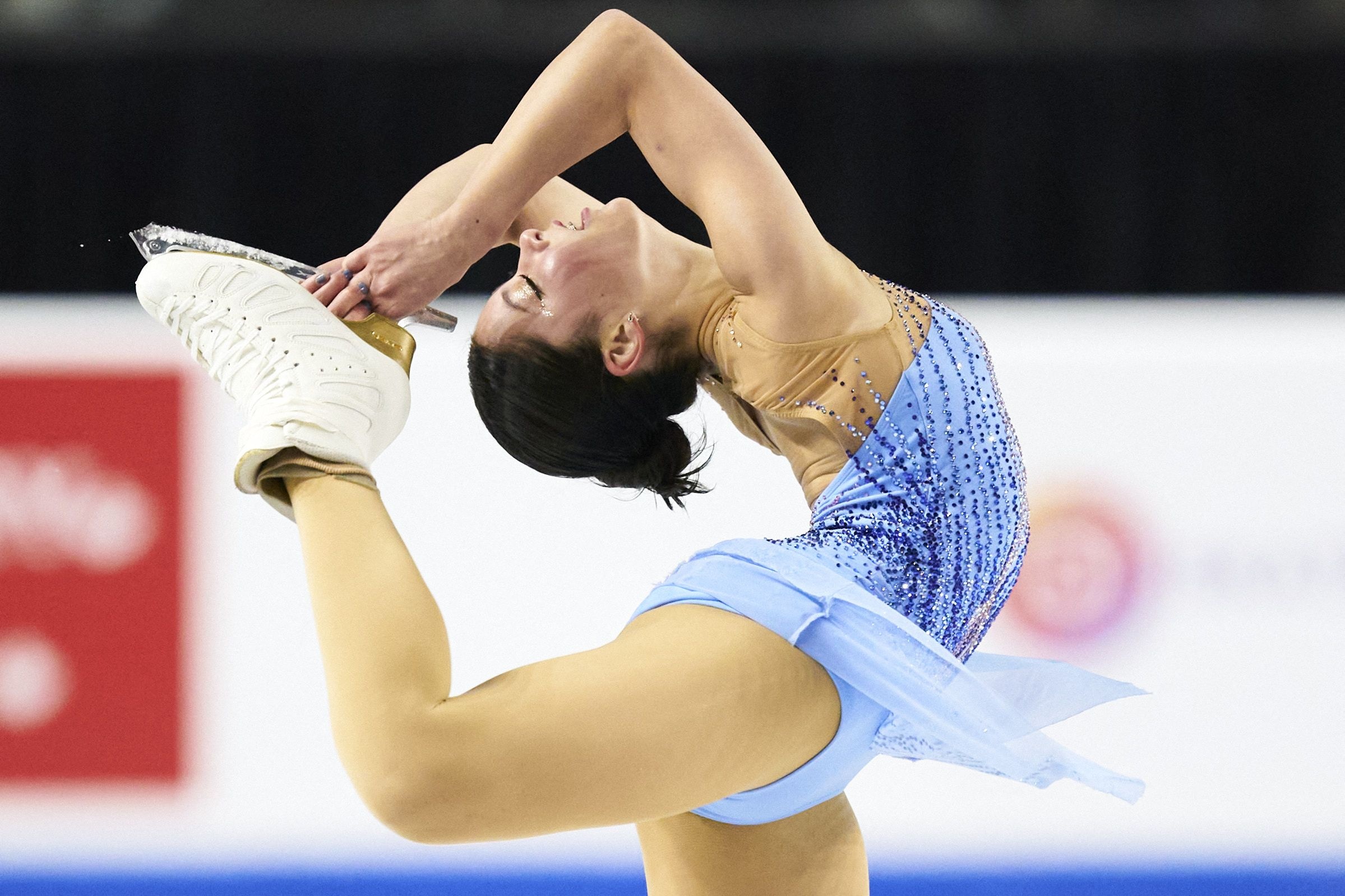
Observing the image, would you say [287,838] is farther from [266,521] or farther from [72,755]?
[266,521]

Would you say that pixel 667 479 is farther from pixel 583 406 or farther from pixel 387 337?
pixel 387 337

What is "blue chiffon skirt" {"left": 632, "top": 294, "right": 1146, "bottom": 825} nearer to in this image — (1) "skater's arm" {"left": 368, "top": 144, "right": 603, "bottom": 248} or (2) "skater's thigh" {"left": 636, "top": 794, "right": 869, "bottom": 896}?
(2) "skater's thigh" {"left": 636, "top": 794, "right": 869, "bottom": 896}

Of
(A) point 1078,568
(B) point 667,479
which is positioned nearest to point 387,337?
(B) point 667,479

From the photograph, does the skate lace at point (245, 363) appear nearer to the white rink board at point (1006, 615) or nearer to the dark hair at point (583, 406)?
the dark hair at point (583, 406)

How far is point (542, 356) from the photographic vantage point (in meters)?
1.44

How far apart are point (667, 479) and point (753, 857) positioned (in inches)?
16.7

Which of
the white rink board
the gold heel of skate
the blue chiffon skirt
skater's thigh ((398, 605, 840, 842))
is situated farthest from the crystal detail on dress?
the white rink board

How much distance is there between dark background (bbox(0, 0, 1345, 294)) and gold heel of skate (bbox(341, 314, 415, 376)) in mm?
1468

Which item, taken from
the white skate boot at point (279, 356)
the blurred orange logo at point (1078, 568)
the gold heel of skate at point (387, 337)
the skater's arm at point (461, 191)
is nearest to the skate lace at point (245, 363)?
the white skate boot at point (279, 356)

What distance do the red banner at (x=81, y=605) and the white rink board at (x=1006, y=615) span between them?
49mm

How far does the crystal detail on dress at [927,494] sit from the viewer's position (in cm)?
131

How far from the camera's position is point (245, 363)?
3.94 ft

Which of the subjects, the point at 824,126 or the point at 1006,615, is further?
the point at 824,126

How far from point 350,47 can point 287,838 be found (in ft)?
5.01
